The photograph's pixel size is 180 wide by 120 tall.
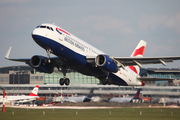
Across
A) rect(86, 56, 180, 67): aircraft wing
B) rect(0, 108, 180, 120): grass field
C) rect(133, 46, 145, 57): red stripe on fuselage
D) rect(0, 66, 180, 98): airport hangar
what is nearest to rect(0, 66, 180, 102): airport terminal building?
rect(0, 66, 180, 98): airport hangar

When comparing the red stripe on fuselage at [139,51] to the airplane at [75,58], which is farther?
the red stripe on fuselage at [139,51]

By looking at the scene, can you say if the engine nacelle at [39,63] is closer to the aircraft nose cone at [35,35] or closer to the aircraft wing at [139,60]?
the aircraft wing at [139,60]

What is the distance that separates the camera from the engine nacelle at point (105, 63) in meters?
33.8

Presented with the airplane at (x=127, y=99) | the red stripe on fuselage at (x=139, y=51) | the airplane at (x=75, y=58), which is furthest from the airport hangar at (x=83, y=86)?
the airplane at (x=75, y=58)

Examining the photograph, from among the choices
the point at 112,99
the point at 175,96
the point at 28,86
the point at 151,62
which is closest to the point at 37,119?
the point at 151,62

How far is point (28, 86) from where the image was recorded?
381 ft

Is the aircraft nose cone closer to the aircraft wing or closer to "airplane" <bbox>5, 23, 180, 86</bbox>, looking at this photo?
"airplane" <bbox>5, 23, 180, 86</bbox>

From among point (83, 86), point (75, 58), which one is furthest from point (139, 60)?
point (83, 86)

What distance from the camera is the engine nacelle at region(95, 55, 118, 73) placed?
33.8 metres

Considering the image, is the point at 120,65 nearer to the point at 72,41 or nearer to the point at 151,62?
the point at 151,62

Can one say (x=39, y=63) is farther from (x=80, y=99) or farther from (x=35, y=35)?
(x=80, y=99)

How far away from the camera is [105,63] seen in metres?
33.8

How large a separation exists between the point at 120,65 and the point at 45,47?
10.8m

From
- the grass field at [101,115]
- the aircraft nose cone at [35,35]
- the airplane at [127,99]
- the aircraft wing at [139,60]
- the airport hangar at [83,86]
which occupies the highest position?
the aircraft nose cone at [35,35]
